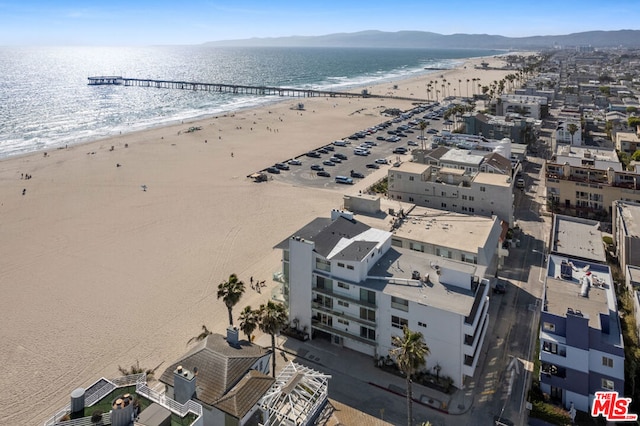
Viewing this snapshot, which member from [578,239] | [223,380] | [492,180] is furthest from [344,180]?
[223,380]

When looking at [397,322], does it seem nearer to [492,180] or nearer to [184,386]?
[184,386]

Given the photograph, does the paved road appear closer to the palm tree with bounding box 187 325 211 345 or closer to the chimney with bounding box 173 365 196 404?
the chimney with bounding box 173 365 196 404

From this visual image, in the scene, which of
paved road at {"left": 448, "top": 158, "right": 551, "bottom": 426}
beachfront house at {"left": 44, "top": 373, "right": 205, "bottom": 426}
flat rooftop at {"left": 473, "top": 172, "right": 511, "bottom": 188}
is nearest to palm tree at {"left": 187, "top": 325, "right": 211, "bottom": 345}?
beachfront house at {"left": 44, "top": 373, "right": 205, "bottom": 426}

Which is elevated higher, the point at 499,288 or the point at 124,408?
the point at 124,408

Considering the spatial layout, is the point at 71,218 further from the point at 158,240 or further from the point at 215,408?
the point at 215,408

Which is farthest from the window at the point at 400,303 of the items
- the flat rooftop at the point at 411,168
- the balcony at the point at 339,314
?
the flat rooftop at the point at 411,168

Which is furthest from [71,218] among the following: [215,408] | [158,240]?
[215,408]
